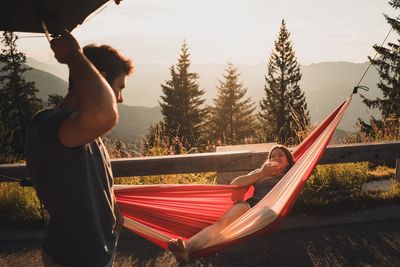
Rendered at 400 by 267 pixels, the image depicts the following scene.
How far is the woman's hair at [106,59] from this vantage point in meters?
1.60

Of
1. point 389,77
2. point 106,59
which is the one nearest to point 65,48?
point 106,59

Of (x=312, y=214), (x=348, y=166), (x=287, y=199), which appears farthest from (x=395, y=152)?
(x=287, y=199)

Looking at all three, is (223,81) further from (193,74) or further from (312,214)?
(312,214)

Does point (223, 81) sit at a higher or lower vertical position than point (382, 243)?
higher

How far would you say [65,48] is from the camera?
120cm

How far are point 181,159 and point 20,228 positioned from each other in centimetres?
208

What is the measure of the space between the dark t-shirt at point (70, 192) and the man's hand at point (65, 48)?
21cm

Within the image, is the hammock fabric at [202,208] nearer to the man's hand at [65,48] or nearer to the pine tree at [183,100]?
the man's hand at [65,48]

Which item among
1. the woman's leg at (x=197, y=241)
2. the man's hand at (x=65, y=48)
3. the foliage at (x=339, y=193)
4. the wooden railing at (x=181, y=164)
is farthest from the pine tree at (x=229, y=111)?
the man's hand at (x=65, y=48)

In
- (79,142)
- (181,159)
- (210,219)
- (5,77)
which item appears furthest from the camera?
(5,77)

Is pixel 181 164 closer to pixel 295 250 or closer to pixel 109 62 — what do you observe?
pixel 295 250

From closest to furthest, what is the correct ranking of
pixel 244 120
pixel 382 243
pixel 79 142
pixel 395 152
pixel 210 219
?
pixel 79 142
pixel 210 219
pixel 382 243
pixel 395 152
pixel 244 120

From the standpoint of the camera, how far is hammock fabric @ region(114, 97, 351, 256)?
2.51 meters

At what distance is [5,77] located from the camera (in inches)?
1255
